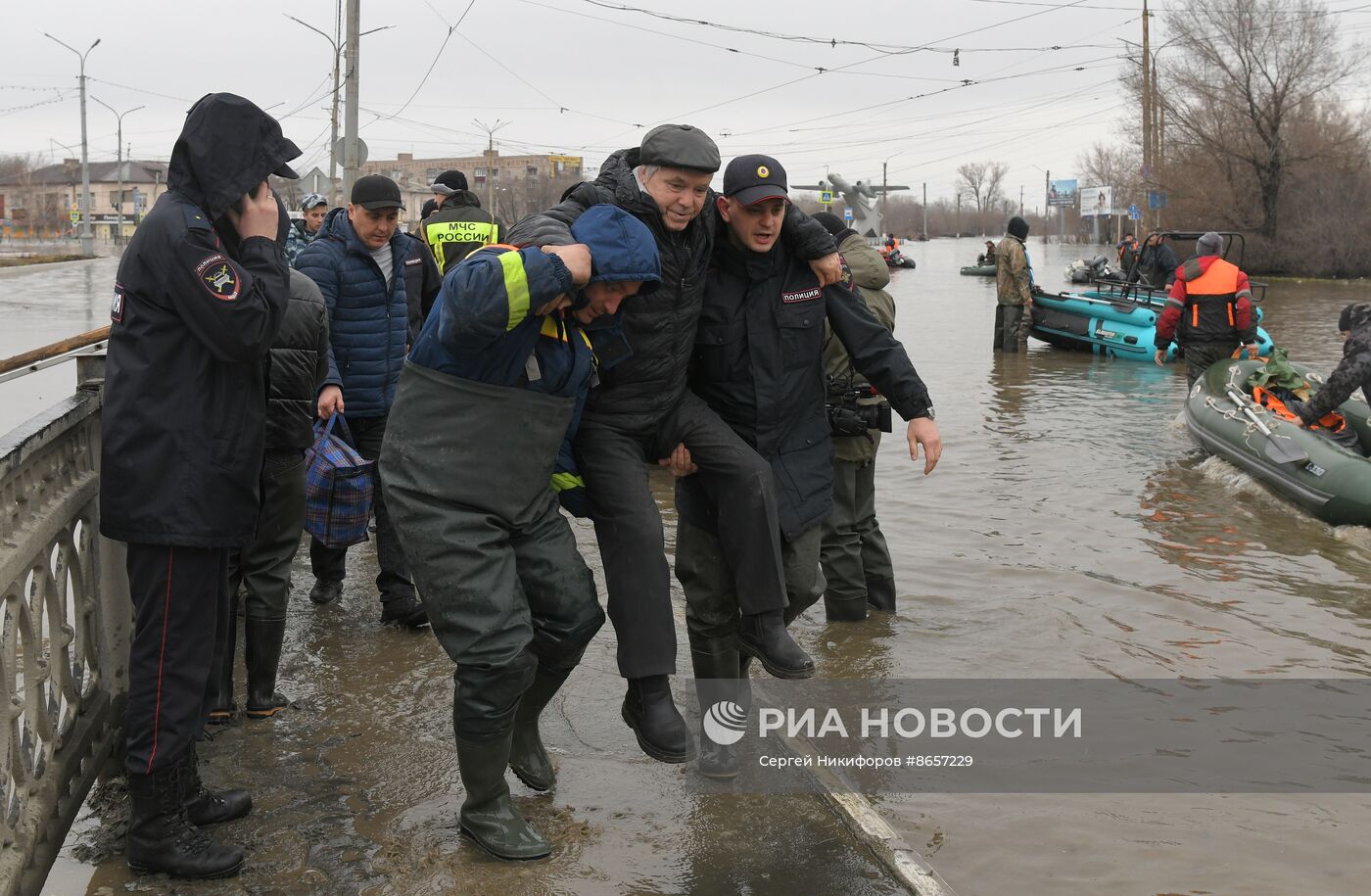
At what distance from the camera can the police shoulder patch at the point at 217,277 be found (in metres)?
3.22

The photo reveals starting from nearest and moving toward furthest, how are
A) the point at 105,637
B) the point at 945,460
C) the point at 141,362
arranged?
1. the point at 141,362
2. the point at 105,637
3. the point at 945,460

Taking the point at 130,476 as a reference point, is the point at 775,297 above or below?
above

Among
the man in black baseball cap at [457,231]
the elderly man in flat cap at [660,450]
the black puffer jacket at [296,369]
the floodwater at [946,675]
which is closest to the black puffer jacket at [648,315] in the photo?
the elderly man in flat cap at [660,450]

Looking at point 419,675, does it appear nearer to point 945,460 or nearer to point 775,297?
point 775,297

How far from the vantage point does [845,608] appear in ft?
19.9

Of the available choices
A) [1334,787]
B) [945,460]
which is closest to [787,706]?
[1334,787]

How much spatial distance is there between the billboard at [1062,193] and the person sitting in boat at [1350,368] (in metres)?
111

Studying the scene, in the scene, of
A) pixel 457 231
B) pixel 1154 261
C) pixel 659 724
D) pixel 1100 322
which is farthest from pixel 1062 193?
pixel 659 724

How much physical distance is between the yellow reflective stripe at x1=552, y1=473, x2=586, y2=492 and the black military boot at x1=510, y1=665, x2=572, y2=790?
553 mm

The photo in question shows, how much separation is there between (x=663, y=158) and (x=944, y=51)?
30.0 metres

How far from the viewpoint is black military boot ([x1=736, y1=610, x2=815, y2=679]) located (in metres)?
3.87

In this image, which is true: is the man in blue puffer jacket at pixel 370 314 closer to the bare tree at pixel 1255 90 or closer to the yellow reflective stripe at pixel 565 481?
the yellow reflective stripe at pixel 565 481

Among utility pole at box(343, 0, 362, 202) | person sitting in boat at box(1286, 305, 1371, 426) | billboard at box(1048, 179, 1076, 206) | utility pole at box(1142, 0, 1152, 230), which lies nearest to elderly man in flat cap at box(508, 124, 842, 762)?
person sitting in boat at box(1286, 305, 1371, 426)

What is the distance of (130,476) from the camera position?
3283 mm
